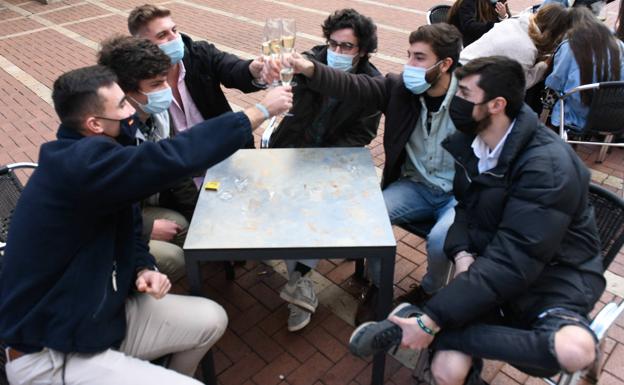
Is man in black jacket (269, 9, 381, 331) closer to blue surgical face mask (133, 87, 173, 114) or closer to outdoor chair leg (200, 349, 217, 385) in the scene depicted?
outdoor chair leg (200, 349, 217, 385)

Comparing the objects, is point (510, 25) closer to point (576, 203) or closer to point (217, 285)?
point (576, 203)

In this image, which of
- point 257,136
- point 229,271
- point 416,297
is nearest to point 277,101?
point 229,271

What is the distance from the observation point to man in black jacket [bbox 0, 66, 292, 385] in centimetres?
172

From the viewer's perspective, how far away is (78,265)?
1769mm

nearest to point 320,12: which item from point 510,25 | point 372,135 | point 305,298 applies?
point 510,25

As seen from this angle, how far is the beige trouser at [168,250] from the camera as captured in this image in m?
2.55

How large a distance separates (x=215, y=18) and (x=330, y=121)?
6.78m

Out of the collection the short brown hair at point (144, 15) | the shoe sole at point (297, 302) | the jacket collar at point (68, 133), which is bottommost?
the shoe sole at point (297, 302)

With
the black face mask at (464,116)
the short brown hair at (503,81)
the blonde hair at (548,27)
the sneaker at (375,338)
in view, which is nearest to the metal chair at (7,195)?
the sneaker at (375,338)

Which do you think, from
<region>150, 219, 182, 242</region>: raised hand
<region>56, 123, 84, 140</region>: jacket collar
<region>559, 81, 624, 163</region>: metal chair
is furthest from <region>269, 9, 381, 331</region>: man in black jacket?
<region>559, 81, 624, 163</region>: metal chair

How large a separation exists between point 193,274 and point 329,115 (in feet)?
4.62

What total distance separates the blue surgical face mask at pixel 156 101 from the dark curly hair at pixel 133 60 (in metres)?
0.08

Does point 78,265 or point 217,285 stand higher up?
point 78,265

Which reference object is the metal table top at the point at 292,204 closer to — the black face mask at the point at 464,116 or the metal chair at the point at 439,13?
the black face mask at the point at 464,116
